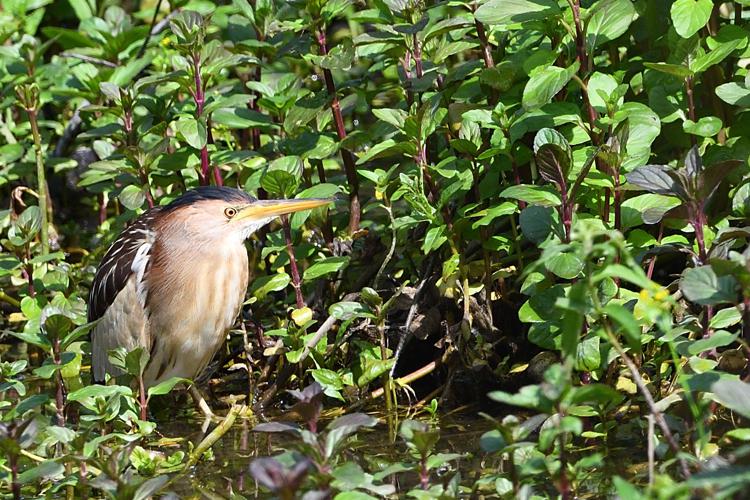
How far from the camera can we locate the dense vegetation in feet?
9.97

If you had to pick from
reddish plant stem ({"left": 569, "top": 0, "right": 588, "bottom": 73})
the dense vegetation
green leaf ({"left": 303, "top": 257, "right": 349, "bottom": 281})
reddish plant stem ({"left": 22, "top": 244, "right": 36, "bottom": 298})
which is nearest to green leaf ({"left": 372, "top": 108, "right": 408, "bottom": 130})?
the dense vegetation

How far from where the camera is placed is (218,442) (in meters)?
4.11

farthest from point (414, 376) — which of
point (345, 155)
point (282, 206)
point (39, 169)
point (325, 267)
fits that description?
point (39, 169)

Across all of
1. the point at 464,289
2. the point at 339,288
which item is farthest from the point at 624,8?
the point at 339,288

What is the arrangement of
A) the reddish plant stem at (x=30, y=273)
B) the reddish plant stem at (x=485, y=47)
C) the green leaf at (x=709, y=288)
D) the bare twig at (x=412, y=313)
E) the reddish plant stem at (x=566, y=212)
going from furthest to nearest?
the reddish plant stem at (x=30, y=273) < the bare twig at (x=412, y=313) < the reddish plant stem at (x=485, y=47) < the reddish plant stem at (x=566, y=212) < the green leaf at (x=709, y=288)

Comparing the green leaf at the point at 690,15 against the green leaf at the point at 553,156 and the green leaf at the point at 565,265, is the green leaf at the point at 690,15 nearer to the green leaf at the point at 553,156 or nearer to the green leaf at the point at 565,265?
the green leaf at the point at 553,156

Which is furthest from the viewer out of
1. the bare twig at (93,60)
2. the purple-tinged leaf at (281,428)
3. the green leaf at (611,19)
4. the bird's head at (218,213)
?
the bare twig at (93,60)

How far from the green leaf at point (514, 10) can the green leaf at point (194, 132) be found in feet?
3.89

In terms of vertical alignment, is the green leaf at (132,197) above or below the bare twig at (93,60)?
below

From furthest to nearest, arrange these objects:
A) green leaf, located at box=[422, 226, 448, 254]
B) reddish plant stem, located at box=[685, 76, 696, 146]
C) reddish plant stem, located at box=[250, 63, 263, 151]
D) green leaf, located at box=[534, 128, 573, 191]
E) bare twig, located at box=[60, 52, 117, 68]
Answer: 1. bare twig, located at box=[60, 52, 117, 68]
2. reddish plant stem, located at box=[250, 63, 263, 151]
3. green leaf, located at box=[422, 226, 448, 254]
4. reddish plant stem, located at box=[685, 76, 696, 146]
5. green leaf, located at box=[534, 128, 573, 191]

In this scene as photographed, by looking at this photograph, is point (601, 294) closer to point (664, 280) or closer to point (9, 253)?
point (664, 280)

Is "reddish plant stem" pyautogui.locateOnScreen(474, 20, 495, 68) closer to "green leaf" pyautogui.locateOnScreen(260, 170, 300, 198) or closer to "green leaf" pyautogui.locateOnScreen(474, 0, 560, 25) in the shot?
"green leaf" pyautogui.locateOnScreen(474, 0, 560, 25)

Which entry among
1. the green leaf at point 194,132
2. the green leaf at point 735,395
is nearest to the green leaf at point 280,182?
the green leaf at point 194,132

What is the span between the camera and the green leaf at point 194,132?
13.9 feet
